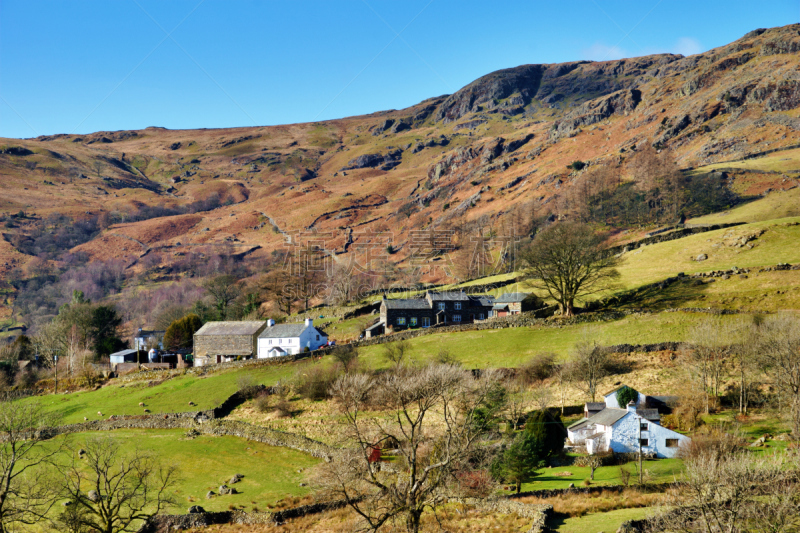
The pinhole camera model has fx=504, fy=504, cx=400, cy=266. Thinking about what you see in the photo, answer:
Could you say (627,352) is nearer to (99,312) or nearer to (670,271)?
(670,271)

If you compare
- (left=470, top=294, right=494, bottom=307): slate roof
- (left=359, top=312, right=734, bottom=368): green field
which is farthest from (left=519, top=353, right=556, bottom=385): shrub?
(left=470, top=294, right=494, bottom=307): slate roof

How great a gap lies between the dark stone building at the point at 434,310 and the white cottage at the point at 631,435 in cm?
3539

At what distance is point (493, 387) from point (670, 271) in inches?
1701

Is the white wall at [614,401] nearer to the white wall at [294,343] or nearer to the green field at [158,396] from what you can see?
the green field at [158,396]

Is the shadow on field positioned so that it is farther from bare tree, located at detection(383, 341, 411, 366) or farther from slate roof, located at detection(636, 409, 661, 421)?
bare tree, located at detection(383, 341, 411, 366)

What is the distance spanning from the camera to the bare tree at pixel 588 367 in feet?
145

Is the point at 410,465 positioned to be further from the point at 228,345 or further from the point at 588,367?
the point at 228,345

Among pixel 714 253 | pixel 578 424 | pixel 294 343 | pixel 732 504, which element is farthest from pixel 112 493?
pixel 714 253

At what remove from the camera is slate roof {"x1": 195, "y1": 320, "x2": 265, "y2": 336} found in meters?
69.2

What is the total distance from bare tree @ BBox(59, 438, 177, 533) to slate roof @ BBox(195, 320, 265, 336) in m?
28.2

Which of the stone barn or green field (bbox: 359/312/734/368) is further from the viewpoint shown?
the stone barn

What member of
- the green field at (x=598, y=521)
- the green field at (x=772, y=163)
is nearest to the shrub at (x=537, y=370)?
the green field at (x=598, y=521)

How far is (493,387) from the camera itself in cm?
3666

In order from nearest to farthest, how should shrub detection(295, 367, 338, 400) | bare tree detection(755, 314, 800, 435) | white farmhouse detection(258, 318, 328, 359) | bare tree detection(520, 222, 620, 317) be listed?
bare tree detection(755, 314, 800, 435) → shrub detection(295, 367, 338, 400) → bare tree detection(520, 222, 620, 317) → white farmhouse detection(258, 318, 328, 359)
